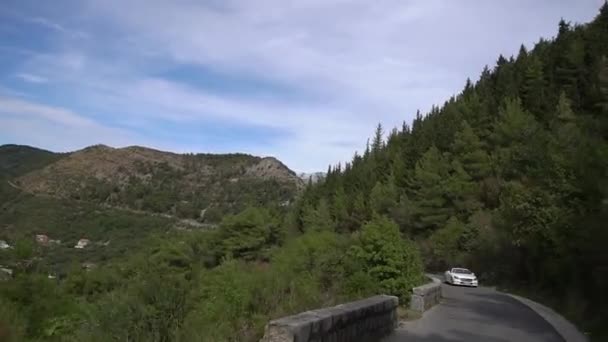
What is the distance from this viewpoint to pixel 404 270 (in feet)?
51.6

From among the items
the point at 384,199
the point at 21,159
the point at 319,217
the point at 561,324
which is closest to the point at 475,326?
the point at 561,324

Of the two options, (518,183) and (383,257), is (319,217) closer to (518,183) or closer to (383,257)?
(518,183)

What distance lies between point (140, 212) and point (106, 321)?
350 feet

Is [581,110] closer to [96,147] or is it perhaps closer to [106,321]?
[106,321]

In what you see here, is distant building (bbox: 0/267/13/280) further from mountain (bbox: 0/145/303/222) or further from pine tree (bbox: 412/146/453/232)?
mountain (bbox: 0/145/303/222)

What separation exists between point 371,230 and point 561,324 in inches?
236

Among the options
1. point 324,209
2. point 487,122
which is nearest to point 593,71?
point 487,122

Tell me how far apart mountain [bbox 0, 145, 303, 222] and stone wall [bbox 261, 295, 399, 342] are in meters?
86.9

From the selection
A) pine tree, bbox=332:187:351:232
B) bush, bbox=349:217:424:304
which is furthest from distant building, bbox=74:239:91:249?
bush, bbox=349:217:424:304

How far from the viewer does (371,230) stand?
51.3 ft

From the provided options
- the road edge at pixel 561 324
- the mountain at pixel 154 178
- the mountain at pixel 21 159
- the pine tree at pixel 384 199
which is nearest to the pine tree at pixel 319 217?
the pine tree at pixel 384 199

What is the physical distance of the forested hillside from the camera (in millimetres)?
18359

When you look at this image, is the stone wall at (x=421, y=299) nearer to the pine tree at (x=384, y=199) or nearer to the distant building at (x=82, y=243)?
the pine tree at (x=384, y=199)

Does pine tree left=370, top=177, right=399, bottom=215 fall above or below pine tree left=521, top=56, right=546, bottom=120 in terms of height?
below
